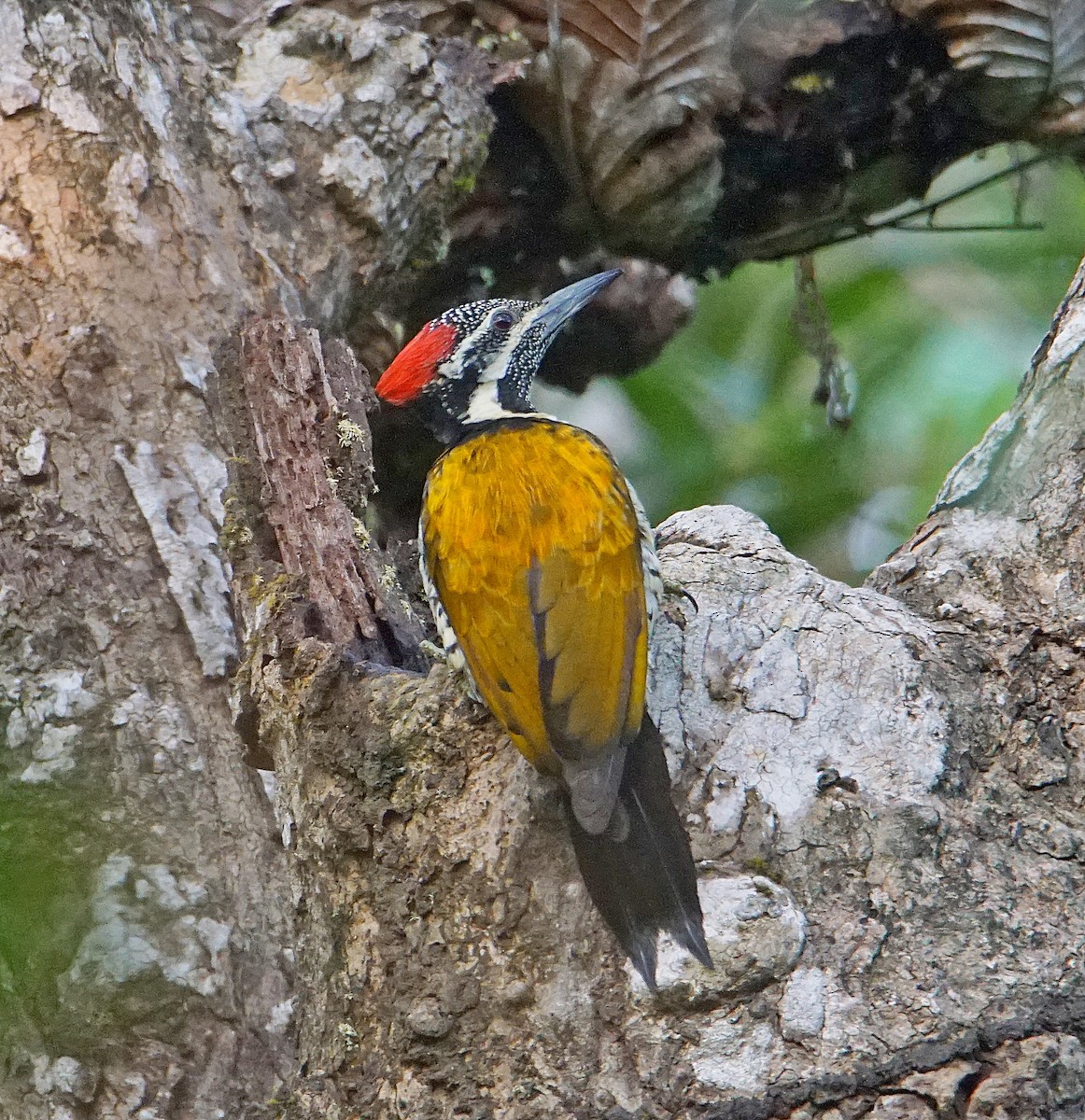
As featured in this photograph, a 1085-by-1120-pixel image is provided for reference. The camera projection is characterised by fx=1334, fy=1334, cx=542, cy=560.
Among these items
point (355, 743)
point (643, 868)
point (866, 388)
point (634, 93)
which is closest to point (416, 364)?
point (634, 93)

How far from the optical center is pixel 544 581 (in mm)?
3451

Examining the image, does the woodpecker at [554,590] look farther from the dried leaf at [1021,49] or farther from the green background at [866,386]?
the dried leaf at [1021,49]

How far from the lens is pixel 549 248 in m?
4.82

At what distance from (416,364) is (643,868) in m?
2.13

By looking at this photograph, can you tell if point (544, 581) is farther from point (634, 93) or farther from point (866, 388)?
point (866, 388)

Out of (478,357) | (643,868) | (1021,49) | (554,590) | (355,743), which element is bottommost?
(643,868)

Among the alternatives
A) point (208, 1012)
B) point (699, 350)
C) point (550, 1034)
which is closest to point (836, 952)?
point (550, 1034)

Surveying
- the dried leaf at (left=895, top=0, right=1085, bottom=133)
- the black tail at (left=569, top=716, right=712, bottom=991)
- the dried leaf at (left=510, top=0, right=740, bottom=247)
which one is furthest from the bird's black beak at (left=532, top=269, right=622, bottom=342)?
the black tail at (left=569, top=716, right=712, bottom=991)

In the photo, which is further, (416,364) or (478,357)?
(478,357)

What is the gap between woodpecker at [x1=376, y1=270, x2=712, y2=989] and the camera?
9.30 ft

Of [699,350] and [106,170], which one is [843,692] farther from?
[699,350]

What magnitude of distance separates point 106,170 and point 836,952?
2.86 metres

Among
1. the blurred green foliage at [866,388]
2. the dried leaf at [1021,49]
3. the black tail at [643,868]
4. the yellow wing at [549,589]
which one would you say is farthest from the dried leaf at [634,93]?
the black tail at [643,868]

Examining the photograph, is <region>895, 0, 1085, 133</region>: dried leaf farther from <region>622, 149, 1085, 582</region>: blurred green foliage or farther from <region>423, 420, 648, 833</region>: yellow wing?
<region>423, 420, 648, 833</region>: yellow wing
